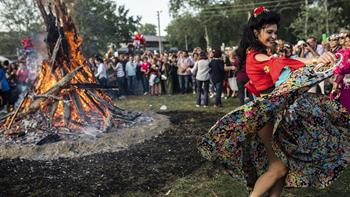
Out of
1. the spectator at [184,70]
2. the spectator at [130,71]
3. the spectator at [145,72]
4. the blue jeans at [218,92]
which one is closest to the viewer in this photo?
the blue jeans at [218,92]

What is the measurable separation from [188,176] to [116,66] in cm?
1305

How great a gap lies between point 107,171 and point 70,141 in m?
1.53

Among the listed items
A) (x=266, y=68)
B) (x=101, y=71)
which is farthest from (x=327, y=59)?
(x=101, y=71)

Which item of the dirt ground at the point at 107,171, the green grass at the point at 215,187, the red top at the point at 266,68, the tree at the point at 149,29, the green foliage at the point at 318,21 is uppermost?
the tree at the point at 149,29

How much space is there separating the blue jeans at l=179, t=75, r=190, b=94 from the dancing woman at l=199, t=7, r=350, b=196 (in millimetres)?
13311

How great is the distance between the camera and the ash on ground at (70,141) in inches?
262

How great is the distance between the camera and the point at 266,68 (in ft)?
11.3

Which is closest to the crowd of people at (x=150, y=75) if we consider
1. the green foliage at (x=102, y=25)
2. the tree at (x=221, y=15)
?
the green foliage at (x=102, y=25)

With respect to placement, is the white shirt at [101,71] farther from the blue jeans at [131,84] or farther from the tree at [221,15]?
the tree at [221,15]

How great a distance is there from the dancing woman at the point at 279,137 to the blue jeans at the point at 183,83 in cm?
1331

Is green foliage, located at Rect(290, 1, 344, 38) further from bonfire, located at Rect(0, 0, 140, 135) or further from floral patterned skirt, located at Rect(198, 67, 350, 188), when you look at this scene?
floral patterned skirt, located at Rect(198, 67, 350, 188)

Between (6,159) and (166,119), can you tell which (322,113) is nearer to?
(6,159)

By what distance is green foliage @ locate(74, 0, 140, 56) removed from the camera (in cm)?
3991

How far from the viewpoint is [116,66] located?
58.5ft
